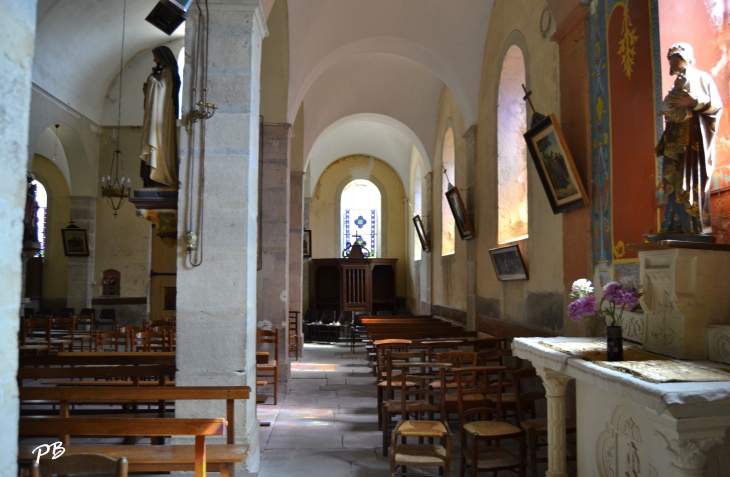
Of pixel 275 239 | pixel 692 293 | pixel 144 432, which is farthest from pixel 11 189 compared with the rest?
pixel 275 239

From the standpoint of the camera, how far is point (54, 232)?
51.7 feet

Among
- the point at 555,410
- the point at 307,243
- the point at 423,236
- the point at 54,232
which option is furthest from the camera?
the point at 307,243

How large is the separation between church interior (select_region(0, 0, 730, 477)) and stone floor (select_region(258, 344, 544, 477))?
0.04 m

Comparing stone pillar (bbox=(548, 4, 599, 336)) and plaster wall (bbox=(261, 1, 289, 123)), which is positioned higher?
plaster wall (bbox=(261, 1, 289, 123))

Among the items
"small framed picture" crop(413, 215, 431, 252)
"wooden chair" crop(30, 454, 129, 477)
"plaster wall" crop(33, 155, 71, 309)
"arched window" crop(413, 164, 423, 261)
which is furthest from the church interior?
"arched window" crop(413, 164, 423, 261)

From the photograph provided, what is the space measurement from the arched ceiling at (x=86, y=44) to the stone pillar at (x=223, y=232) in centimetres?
815

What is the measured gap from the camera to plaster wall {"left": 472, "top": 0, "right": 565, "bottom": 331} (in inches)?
241

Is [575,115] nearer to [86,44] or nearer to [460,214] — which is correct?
[460,214]

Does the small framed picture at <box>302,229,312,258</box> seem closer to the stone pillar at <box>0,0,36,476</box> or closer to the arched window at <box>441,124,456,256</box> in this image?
the arched window at <box>441,124,456,256</box>

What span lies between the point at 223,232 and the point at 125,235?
11062 mm

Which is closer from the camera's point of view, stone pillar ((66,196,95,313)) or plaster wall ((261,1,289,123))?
plaster wall ((261,1,289,123))

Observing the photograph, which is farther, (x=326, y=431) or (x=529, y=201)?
(x=529, y=201)

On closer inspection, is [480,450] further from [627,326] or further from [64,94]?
[64,94]

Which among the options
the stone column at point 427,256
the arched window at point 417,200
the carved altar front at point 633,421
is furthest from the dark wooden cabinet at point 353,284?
the carved altar front at point 633,421
